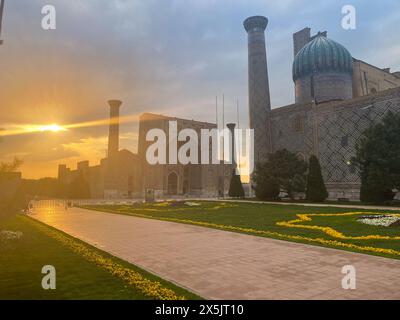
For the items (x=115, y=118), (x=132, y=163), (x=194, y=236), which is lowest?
(x=194, y=236)

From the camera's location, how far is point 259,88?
117ft

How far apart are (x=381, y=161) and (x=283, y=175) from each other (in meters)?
8.21

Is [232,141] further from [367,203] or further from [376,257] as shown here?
[376,257]

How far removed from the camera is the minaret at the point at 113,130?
48.2 m

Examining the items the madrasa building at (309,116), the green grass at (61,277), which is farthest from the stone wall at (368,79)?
the green grass at (61,277)

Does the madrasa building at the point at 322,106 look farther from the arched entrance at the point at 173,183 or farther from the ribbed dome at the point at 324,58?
the arched entrance at the point at 173,183

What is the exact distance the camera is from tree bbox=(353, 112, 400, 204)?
2019 cm

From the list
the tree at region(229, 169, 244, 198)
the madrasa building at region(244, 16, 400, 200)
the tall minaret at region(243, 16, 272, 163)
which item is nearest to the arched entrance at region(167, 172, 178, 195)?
the tree at region(229, 169, 244, 198)

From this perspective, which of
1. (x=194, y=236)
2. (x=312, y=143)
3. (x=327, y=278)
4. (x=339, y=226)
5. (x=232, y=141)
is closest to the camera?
(x=327, y=278)

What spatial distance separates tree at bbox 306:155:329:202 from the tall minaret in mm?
9947

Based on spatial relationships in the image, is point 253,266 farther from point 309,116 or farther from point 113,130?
point 113,130
